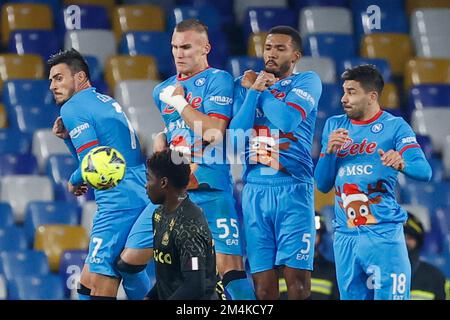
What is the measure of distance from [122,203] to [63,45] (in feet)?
14.7

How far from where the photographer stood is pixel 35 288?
1040 centimetres

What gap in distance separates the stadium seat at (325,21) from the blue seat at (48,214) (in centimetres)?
306

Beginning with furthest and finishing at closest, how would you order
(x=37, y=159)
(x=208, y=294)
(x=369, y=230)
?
(x=37, y=159), (x=369, y=230), (x=208, y=294)

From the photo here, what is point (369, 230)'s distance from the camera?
316 inches

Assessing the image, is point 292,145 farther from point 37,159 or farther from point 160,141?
point 37,159

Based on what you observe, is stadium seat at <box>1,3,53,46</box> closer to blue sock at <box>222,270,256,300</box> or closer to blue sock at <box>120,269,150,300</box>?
blue sock at <box>120,269,150,300</box>

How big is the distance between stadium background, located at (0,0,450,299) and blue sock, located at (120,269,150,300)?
2.07m

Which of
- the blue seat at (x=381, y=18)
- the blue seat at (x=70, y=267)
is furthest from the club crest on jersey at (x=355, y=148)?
the blue seat at (x=381, y=18)

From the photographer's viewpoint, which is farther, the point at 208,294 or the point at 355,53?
the point at 355,53

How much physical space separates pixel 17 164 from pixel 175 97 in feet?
12.5

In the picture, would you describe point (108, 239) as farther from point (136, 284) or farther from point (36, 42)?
point (36, 42)

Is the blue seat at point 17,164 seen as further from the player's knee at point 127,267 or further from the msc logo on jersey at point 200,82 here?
the msc logo on jersey at point 200,82

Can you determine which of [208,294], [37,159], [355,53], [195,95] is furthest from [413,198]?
[208,294]

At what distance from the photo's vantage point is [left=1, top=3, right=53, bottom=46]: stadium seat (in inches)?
501
